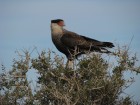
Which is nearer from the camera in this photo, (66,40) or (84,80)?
(84,80)

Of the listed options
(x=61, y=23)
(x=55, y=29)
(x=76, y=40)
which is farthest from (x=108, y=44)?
(x=55, y=29)

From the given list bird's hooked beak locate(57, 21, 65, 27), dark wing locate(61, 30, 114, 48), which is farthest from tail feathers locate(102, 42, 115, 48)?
bird's hooked beak locate(57, 21, 65, 27)

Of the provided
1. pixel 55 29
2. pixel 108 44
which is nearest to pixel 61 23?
pixel 55 29

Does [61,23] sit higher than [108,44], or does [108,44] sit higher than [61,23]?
[61,23]

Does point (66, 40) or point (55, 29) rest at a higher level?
point (55, 29)

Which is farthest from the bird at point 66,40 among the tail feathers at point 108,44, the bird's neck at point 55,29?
the tail feathers at point 108,44

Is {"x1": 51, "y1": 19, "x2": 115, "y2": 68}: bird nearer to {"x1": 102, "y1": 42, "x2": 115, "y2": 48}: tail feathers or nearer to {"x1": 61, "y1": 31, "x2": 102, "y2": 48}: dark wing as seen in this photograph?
{"x1": 61, "y1": 31, "x2": 102, "y2": 48}: dark wing

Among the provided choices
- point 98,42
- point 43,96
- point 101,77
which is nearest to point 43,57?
point 43,96

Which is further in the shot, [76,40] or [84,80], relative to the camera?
[76,40]

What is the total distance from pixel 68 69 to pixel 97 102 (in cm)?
123

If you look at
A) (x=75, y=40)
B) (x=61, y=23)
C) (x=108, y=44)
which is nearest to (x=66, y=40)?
(x=75, y=40)

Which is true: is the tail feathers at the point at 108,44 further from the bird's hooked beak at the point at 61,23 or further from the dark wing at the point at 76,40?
the bird's hooked beak at the point at 61,23

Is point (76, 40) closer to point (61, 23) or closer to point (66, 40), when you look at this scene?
point (66, 40)

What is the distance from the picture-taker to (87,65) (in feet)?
34.6
